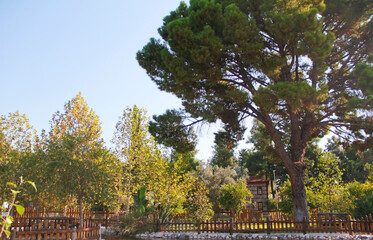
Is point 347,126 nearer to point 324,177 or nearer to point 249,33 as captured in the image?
point 324,177

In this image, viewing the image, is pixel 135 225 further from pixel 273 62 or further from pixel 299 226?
pixel 273 62

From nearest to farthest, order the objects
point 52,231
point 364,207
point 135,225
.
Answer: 1. point 52,231
2. point 364,207
3. point 135,225

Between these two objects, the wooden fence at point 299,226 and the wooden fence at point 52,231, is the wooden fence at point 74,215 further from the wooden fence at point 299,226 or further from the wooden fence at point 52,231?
the wooden fence at point 299,226

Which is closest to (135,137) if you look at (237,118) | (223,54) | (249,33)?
(237,118)

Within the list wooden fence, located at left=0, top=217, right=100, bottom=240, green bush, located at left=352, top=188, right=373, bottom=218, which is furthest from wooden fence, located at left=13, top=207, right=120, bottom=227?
green bush, located at left=352, top=188, right=373, bottom=218

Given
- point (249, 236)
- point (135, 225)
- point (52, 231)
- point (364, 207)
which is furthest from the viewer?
point (135, 225)

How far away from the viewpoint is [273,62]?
12.6 metres

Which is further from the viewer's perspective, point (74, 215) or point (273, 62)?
point (74, 215)

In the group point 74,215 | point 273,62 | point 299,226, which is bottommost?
point 74,215

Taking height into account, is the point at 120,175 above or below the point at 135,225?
above

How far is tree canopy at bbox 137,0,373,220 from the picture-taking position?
1179 centimetres

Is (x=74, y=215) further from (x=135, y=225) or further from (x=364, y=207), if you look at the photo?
(x=364, y=207)

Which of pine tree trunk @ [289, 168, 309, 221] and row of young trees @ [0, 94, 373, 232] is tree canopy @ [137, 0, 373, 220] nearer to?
pine tree trunk @ [289, 168, 309, 221]

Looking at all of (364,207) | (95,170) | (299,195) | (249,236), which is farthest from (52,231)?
(364,207)
